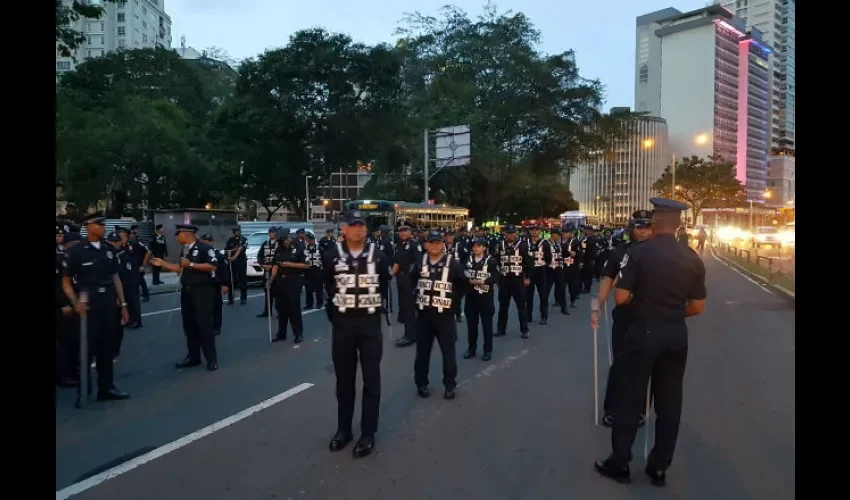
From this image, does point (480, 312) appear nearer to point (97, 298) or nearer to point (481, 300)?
point (481, 300)

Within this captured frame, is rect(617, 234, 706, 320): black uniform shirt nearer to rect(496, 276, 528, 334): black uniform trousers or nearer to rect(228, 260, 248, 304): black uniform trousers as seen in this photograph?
rect(496, 276, 528, 334): black uniform trousers

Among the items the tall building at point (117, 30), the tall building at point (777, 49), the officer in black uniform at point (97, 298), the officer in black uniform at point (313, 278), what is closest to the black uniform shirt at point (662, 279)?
the officer in black uniform at point (97, 298)

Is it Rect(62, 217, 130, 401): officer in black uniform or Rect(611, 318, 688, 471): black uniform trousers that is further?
Rect(62, 217, 130, 401): officer in black uniform

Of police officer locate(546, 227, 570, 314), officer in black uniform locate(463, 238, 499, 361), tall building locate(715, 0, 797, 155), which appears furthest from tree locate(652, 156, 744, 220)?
tall building locate(715, 0, 797, 155)

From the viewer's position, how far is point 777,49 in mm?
142500

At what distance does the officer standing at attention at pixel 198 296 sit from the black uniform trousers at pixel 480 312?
140 inches

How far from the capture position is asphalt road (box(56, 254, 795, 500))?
4.47 meters

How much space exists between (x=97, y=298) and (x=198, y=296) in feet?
5.02

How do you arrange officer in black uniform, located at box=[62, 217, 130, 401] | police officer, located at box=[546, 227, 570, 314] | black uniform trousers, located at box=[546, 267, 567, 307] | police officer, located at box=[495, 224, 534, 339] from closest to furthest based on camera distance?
officer in black uniform, located at box=[62, 217, 130, 401] < police officer, located at box=[495, 224, 534, 339] < police officer, located at box=[546, 227, 570, 314] < black uniform trousers, located at box=[546, 267, 567, 307]

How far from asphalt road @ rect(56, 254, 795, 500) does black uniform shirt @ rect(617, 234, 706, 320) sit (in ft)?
4.41

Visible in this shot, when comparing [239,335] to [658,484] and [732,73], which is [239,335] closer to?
[658,484]

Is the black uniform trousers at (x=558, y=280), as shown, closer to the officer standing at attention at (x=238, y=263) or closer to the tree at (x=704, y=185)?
the officer standing at attention at (x=238, y=263)

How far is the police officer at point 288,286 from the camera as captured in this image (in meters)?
9.96
